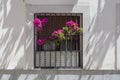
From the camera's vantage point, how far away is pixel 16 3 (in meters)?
10.3

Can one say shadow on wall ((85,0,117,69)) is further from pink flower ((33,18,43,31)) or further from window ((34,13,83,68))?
pink flower ((33,18,43,31))

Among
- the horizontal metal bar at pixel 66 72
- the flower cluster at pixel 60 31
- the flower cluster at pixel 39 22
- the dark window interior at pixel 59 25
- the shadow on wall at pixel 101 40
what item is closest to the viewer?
the flower cluster at pixel 39 22

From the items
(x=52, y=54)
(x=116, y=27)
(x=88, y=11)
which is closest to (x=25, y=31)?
(x=52, y=54)

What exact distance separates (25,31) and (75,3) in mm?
1729

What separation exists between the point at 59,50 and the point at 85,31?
1.01 meters

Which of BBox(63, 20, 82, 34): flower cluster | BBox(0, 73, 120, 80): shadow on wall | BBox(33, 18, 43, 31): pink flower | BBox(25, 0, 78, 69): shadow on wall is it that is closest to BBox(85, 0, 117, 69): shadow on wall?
BBox(0, 73, 120, 80): shadow on wall

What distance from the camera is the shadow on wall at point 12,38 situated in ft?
33.9

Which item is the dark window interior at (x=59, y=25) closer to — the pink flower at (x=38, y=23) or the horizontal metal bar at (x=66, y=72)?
the pink flower at (x=38, y=23)

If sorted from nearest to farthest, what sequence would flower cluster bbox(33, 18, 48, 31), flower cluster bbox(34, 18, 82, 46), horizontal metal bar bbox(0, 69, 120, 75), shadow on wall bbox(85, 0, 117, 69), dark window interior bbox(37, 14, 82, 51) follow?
flower cluster bbox(33, 18, 48, 31) → flower cluster bbox(34, 18, 82, 46) → horizontal metal bar bbox(0, 69, 120, 75) → shadow on wall bbox(85, 0, 117, 69) → dark window interior bbox(37, 14, 82, 51)

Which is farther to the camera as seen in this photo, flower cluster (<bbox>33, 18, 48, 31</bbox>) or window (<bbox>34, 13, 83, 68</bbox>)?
window (<bbox>34, 13, 83, 68</bbox>)

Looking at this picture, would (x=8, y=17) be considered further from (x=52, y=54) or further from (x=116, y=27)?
(x=116, y=27)

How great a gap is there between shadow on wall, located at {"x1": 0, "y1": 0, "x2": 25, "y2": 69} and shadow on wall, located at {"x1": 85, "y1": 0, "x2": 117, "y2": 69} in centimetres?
206

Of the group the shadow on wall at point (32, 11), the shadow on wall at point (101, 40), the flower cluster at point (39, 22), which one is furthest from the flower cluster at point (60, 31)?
the shadow on wall at point (101, 40)

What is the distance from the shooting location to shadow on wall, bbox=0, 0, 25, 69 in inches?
406
